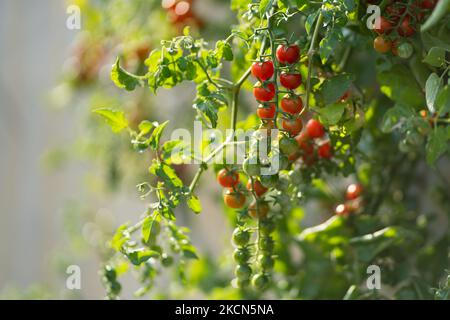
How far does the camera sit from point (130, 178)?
4.66ft

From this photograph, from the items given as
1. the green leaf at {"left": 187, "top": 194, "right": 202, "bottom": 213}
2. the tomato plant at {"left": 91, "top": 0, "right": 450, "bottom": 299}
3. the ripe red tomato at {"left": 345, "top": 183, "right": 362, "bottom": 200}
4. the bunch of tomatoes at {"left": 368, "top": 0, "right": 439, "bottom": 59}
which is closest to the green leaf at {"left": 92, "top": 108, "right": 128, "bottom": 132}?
the tomato plant at {"left": 91, "top": 0, "right": 450, "bottom": 299}

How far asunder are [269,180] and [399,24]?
192mm

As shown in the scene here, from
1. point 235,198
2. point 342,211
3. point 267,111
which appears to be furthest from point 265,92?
point 342,211

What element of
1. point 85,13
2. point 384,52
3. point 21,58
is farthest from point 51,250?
point 384,52

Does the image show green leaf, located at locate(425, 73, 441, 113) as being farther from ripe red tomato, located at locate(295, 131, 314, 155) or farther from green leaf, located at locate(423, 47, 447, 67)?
ripe red tomato, located at locate(295, 131, 314, 155)

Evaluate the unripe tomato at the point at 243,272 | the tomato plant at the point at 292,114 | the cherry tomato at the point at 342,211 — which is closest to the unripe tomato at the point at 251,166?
the tomato plant at the point at 292,114

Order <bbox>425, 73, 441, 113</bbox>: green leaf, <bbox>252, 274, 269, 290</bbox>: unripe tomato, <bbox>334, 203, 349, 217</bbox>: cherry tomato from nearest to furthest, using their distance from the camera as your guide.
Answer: <bbox>425, 73, 441, 113</bbox>: green leaf, <bbox>252, 274, 269, 290</bbox>: unripe tomato, <bbox>334, 203, 349, 217</bbox>: cherry tomato

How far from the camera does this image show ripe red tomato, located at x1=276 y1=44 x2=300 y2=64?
0.59m

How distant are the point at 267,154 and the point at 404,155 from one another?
43cm

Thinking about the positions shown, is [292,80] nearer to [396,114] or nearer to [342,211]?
[396,114]

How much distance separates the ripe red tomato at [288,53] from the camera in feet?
1.93

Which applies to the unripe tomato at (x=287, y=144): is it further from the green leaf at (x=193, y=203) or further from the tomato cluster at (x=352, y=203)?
the tomato cluster at (x=352, y=203)

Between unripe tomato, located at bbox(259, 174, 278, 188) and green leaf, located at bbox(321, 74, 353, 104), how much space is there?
9cm
